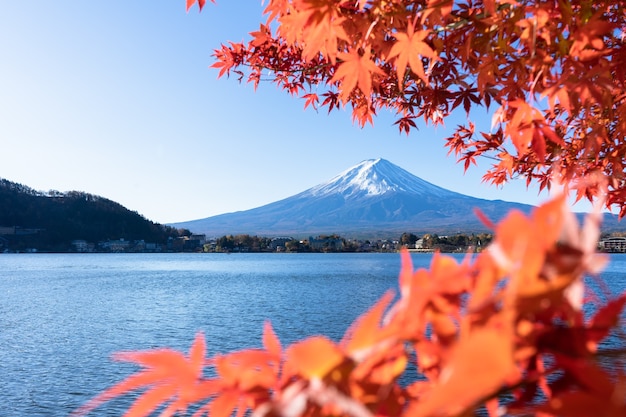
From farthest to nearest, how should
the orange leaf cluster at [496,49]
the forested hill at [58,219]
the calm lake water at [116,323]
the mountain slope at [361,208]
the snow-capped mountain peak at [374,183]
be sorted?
the snow-capped mountain peak at [374,183] < the mountain slope at [361,208] < the forested hill at [58,219] < the calm lake water at [116,323] < the orange leaf cluster at [496,49]

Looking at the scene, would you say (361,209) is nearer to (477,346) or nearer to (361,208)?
(361,208)

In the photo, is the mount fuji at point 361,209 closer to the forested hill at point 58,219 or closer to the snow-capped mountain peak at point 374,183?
the snow-capped mountain peak at point 374,183

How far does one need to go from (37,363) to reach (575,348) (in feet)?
43.0

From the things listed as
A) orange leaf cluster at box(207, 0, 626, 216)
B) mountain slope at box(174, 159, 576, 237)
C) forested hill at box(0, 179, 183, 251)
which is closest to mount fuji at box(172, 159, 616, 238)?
mountain slope at box(174, 159, 576, 237)

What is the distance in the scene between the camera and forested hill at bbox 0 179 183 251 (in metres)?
65.2

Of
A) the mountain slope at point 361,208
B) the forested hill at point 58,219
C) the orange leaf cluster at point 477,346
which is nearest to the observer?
the orange leaf cluster at point 477,346

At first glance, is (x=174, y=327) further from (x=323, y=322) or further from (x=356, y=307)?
(x=356, y=307)

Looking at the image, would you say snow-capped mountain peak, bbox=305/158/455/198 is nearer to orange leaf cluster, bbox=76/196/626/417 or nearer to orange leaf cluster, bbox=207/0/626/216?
orange leaf cluster, bbox=207/0/626/216

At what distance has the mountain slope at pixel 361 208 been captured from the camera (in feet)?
338

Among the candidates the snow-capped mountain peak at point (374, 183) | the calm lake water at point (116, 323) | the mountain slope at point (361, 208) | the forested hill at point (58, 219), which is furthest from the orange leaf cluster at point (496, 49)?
the snow-capped mountain peak at point (374, 183)

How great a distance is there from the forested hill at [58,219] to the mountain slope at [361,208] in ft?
109

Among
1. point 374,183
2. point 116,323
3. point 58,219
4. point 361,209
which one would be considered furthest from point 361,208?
point 116,323

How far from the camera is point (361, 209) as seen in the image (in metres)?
115

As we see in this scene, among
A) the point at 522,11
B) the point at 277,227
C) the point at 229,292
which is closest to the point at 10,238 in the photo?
the point at 277,227
